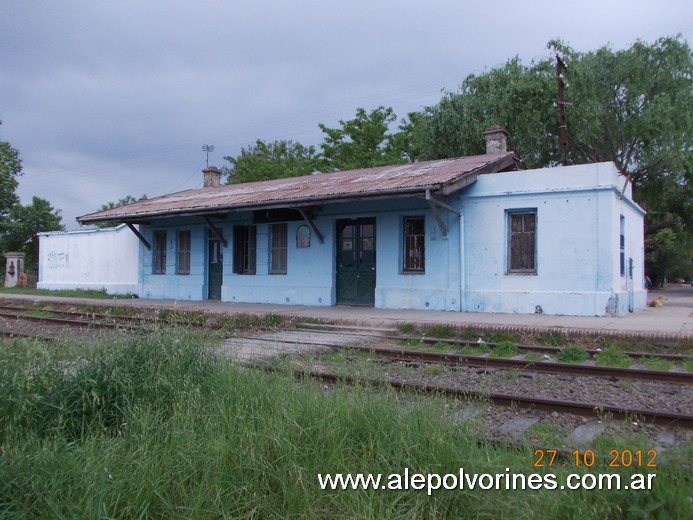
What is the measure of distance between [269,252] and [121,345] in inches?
496

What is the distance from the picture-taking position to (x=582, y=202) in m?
12.8

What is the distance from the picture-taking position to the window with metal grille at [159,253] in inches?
835

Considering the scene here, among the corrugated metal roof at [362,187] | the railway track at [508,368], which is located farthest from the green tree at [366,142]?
the railway track at [508,368]

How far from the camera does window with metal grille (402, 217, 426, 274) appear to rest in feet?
49.2

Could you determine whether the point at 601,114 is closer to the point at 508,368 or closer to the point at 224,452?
the point at 508,368

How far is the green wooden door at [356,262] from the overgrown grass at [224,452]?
10.8 metres

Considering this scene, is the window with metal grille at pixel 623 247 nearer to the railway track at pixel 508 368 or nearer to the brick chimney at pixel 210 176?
the railway track at pixel 508 368

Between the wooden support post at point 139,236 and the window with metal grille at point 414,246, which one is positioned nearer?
the window with metal grille at point 414,246

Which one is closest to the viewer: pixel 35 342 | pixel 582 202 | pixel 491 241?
pixel 35 342

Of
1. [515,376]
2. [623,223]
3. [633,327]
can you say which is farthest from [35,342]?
[623,223]

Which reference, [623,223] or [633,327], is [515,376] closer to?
[633,327]

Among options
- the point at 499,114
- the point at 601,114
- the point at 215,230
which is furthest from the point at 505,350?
the point at 601,114

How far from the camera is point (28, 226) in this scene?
1371 inches

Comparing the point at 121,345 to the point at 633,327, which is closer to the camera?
the point at 121,345
